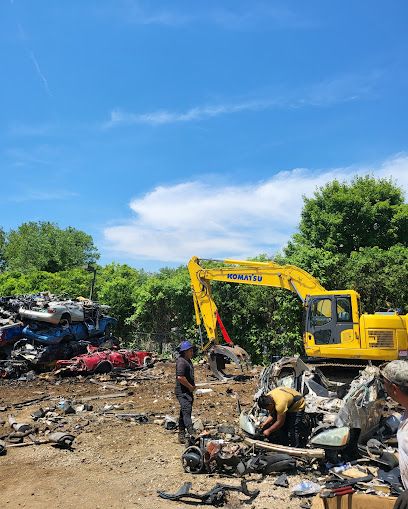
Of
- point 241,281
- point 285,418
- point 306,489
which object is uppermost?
point 241,281

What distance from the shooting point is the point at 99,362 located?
48.5 feet

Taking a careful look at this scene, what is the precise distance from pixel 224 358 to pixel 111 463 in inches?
318

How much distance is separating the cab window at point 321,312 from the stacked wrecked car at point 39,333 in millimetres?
8176

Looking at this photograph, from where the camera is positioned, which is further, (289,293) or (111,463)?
(289,293)

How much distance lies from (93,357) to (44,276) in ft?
63.7

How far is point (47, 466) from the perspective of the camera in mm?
6660

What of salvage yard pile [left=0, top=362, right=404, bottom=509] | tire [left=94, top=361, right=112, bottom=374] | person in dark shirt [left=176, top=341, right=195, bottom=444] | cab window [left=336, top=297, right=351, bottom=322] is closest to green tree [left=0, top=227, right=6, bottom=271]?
tire [left=94, top=361, right=112, bottom=374]

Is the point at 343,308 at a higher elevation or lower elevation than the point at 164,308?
lower

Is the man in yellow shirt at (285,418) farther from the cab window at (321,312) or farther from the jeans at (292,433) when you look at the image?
the cab window at (321,312)

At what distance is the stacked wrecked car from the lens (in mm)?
15047

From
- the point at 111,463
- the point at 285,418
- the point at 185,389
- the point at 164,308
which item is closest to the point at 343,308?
the point at 285,418

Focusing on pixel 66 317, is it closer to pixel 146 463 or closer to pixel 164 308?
pixel 164 308

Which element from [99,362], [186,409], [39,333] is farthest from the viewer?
[39,333]

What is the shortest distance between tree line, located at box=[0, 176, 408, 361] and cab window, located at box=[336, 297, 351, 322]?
6183 mm
